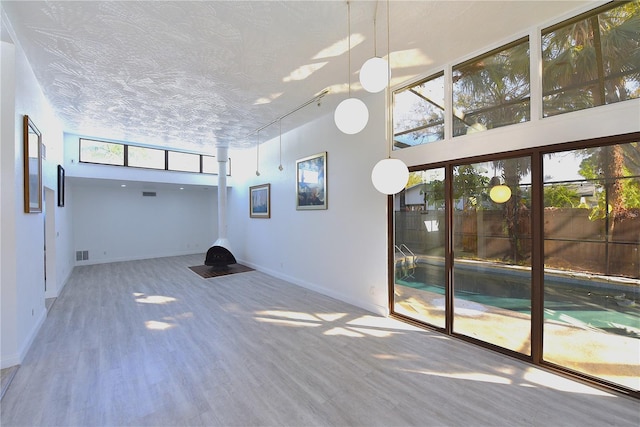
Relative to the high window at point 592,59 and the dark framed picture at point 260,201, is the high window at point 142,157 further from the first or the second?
the high window at point 592,59

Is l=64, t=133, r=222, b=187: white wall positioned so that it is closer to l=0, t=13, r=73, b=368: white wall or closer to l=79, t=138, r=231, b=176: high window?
l=79, t=138, r=231, b=176: high window

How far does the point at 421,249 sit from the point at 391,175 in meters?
2.12

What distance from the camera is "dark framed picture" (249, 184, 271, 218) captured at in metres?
6.95

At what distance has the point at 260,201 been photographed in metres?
7.32

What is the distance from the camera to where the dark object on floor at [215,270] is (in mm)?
6627

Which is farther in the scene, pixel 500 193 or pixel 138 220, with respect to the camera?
pixel 138 220

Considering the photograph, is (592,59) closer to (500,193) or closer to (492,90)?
(492,90)

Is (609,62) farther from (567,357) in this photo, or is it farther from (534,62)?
(567,357)

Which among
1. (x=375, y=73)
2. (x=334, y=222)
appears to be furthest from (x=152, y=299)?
(x=375, y=73)

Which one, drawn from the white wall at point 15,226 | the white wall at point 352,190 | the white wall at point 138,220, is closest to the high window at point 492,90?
the white wall at point 352,190

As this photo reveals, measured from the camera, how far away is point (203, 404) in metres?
2.18

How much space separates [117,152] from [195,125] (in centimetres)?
350

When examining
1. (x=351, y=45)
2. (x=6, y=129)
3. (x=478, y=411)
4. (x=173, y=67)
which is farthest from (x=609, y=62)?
(x=6, y=129)

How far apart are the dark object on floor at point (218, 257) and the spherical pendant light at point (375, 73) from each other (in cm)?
648
